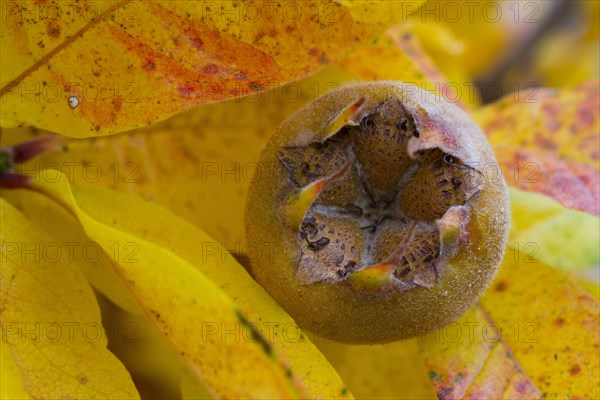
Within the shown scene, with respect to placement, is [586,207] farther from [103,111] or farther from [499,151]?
[103,111]

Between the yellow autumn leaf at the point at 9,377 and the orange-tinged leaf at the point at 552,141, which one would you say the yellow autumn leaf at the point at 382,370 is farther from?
the yellow autumn leaf at the point at 9,377

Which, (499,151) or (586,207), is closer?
(586,207)

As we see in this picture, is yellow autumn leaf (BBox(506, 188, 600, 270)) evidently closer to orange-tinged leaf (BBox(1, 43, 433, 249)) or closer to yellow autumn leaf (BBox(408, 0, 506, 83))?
orange-tinged leaf (BBox(1, 43, 433, 249))

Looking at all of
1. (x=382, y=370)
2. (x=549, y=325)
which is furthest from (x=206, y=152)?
(x=549, y=325)

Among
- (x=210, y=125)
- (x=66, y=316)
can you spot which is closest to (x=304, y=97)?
(x=210, y=125)

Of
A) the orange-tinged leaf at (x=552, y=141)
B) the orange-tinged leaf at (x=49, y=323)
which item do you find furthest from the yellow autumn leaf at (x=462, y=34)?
the orange-tinged leaf at (x=49, y=323)

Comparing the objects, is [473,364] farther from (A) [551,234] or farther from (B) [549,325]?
(A) [551,234]
